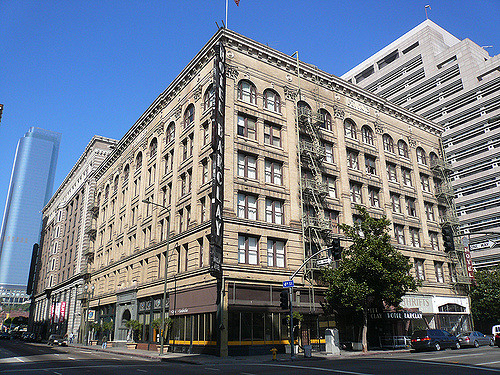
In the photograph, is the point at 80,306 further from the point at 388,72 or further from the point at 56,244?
the point at 388,72

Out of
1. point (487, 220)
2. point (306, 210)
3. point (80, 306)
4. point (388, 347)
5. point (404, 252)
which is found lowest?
point (388, 347)

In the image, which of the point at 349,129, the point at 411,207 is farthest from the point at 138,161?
the point at 411,207

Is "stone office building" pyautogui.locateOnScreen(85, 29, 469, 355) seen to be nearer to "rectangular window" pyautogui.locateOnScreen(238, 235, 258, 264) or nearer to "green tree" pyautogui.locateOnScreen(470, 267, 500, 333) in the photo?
"rectangular window" pyautogui.locateOnScreen(238, 235, 258, 264)

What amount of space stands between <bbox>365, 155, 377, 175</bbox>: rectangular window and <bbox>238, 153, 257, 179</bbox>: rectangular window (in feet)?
52.7

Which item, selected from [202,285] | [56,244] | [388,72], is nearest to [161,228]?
[202,285]

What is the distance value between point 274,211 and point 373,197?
14.9m

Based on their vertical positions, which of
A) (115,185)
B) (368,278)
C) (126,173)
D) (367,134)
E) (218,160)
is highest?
(367,134)

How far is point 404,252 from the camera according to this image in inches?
1752

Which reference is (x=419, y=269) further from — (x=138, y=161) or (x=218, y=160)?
(x=138, y=161)

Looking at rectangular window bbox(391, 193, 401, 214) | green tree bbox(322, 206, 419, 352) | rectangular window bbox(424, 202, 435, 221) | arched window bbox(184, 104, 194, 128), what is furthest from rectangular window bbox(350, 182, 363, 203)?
arched window bbox(184, 104, 194, 128)

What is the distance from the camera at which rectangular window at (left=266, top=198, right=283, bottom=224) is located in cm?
3500

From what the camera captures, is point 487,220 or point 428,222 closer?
point 428,222

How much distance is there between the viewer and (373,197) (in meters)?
44.8

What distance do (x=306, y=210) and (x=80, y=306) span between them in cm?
4796
